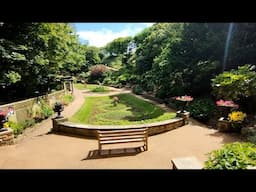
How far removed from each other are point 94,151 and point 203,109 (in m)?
5.38

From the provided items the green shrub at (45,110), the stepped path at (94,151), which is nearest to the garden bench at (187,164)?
the stepped path at (94,151)

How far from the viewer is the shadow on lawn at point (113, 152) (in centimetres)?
499

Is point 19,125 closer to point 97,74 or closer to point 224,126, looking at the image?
point 224,126

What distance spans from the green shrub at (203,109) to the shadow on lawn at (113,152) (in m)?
4.22

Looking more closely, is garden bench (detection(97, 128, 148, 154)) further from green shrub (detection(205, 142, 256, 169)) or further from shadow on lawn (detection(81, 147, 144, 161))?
green shrub (detection(205, 142, 256, 169))

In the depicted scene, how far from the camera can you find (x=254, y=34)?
33.9 feet

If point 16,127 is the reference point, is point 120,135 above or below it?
above

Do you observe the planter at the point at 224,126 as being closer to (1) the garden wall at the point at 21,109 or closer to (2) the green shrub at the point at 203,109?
(2) the green shrub at the point at 203,109

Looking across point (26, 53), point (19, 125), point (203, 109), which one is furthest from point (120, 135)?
point (26, 53)

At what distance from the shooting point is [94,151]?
5328 mm
